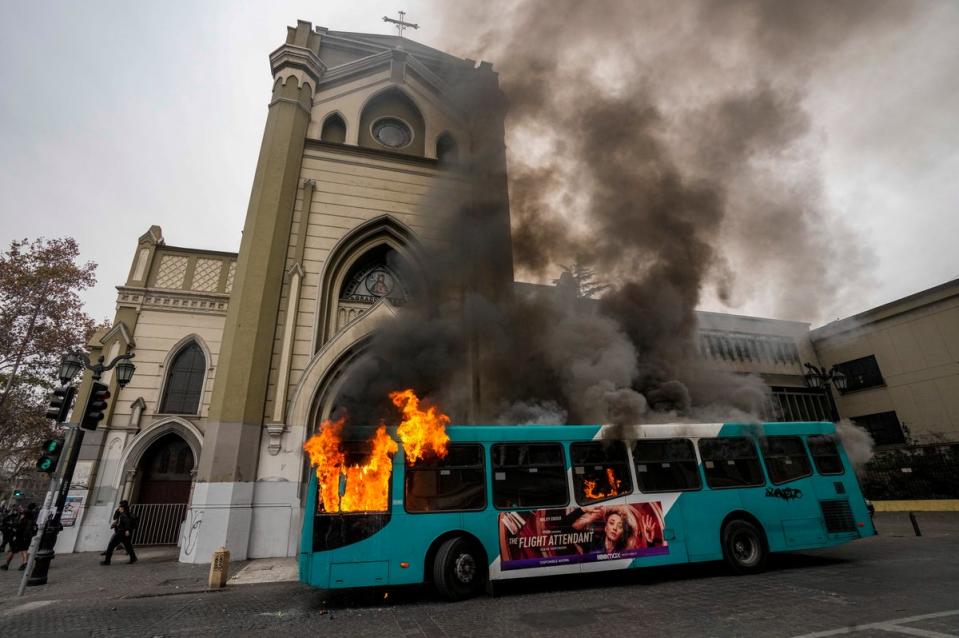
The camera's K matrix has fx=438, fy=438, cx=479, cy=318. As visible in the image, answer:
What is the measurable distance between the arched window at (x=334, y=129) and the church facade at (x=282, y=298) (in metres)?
0.06

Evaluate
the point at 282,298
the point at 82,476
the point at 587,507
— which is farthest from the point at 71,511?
the point at 587,507

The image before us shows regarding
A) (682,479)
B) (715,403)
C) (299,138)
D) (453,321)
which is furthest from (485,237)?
(682,479)

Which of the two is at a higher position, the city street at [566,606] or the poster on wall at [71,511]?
the poster on wall at [71,511]

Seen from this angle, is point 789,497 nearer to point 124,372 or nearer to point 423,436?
point 423,436

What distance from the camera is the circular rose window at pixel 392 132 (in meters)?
16.9

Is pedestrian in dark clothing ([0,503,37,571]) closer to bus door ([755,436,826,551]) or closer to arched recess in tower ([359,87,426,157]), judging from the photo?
arched recess in tower ([359,87,426,157])

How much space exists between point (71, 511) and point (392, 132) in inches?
649

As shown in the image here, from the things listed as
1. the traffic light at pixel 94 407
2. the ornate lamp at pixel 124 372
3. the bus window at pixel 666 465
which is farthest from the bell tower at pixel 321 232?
the bus window at pixel 666 465

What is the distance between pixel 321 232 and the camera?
1438 centimetres

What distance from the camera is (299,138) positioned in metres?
15.0

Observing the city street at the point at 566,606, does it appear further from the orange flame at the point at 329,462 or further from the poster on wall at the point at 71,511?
the poster on wall at the point at 71,511

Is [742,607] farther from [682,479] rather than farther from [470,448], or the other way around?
[470,448]

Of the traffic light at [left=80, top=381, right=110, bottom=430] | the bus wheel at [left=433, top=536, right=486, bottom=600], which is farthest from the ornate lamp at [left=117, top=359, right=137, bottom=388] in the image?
the bus wheel at [left=433, top=536, right=486, bottom=600]

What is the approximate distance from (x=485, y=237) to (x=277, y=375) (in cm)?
766
